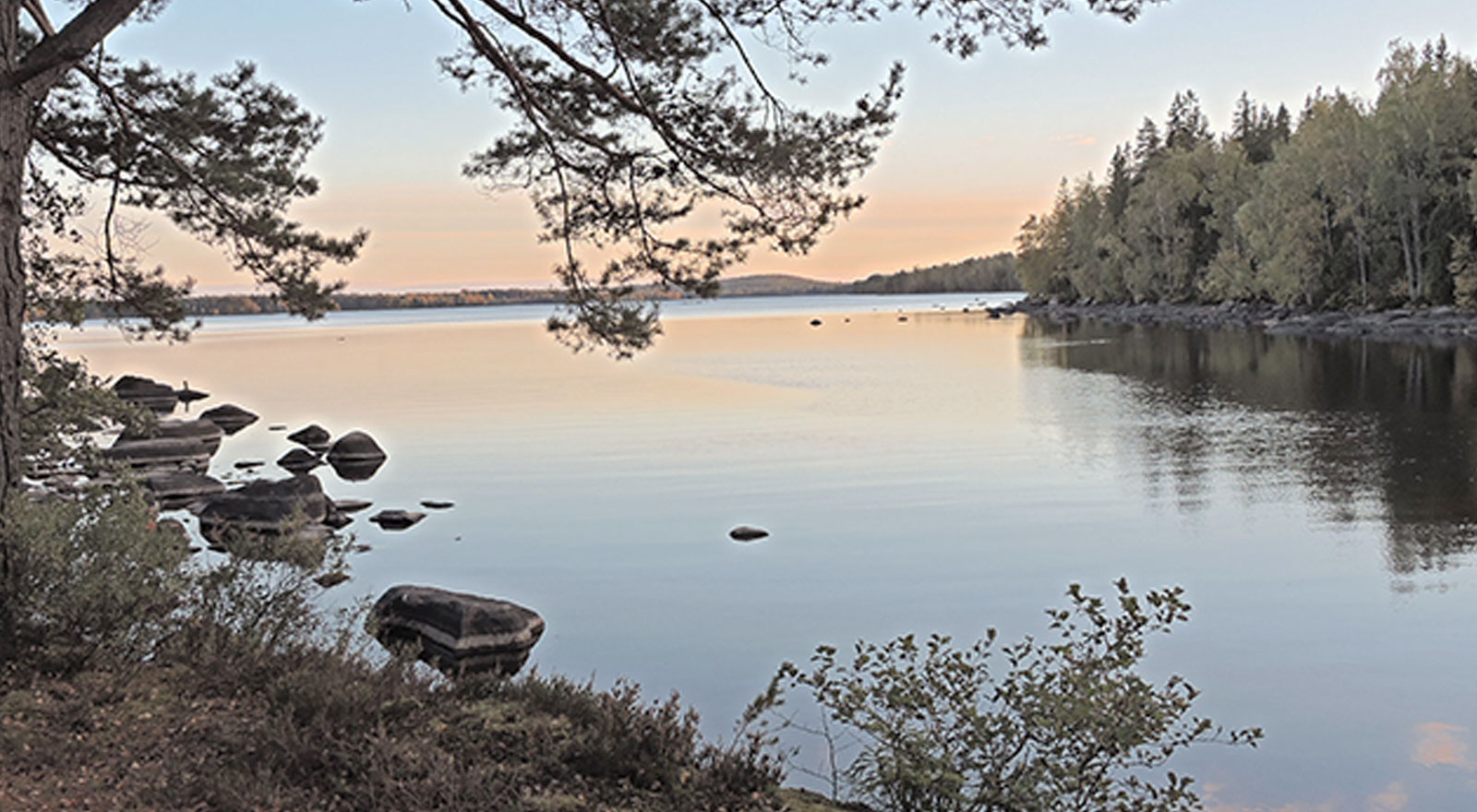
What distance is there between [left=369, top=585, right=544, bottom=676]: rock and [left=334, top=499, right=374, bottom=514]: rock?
30.4 feet

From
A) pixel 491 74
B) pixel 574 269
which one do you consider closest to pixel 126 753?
pixel 574 269

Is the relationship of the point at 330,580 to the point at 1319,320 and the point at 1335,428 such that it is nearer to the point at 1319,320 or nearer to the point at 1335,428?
the point at 1335,428

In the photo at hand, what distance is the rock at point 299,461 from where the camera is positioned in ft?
92.6

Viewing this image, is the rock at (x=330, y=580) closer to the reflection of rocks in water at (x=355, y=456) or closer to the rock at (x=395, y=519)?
the rock at (x=395, y=519)

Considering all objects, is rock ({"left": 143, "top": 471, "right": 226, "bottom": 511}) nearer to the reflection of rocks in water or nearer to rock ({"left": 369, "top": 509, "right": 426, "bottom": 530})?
the reflection of rocks in water

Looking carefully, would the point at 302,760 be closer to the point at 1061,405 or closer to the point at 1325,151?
the point at 1061,405

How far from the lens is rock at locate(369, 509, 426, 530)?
20.8 meters

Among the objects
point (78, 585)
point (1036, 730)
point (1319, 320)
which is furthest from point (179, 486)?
point (1319, 320)

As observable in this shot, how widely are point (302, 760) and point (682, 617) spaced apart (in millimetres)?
8972

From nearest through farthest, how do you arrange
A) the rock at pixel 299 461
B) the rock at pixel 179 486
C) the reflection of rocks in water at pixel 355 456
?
the rock at pixel 179 486
the reflection of rocks in water at pixel 355 456
the rock at pixel 299 461

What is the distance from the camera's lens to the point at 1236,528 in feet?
61.7

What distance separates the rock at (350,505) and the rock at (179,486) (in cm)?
276

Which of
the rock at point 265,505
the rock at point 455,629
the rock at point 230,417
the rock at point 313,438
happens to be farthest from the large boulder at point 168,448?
the rock at point 455,629

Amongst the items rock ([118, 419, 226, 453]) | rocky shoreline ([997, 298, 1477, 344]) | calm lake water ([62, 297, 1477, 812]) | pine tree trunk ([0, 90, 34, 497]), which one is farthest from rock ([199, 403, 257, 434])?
rocky shoreline ([997, 298, 1477, 344])
